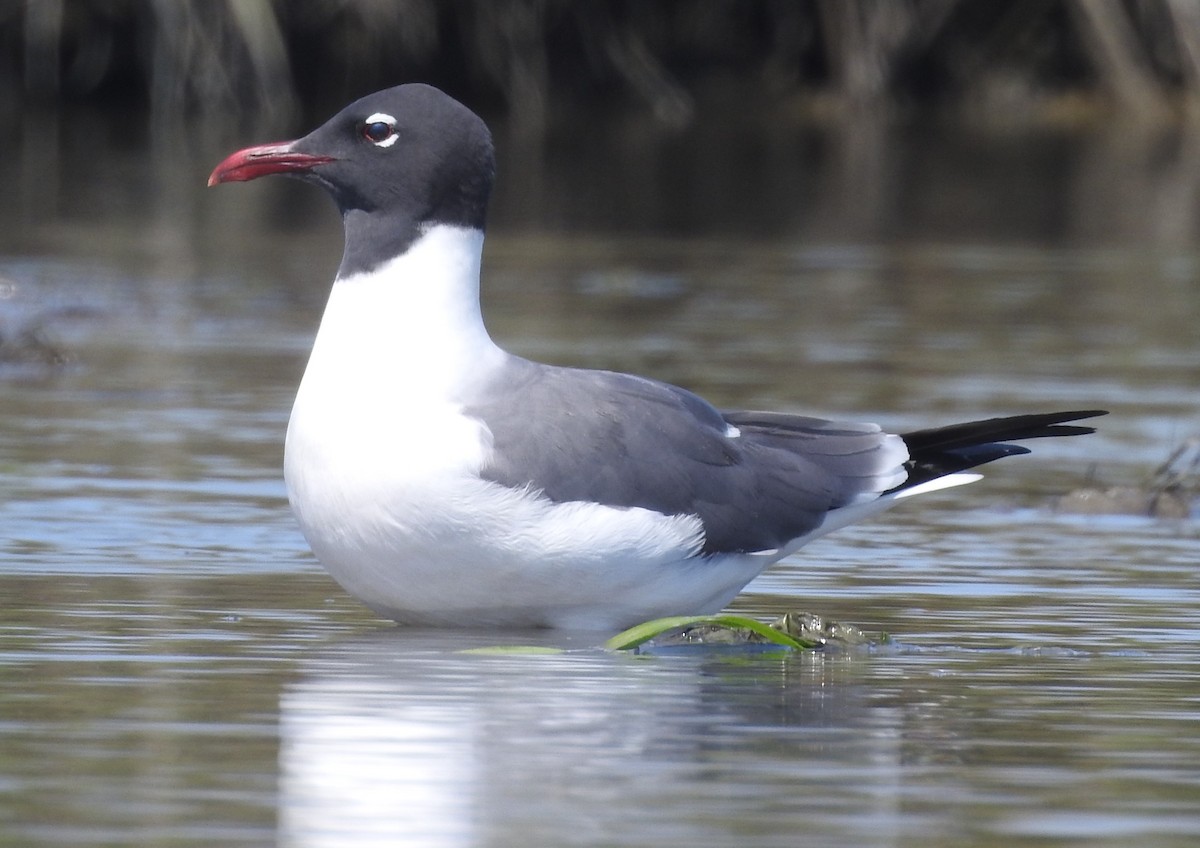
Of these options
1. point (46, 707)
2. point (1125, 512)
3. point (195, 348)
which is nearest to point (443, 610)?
point (46, 707)

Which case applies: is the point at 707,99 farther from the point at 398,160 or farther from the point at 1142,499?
the point at 398,160

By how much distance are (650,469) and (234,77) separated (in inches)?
779

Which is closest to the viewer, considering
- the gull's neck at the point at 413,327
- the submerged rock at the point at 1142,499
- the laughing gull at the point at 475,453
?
the laughing gull at the point at 475,453

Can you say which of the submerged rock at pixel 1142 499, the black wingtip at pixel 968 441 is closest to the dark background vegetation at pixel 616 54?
the submerged rock at pixel 1142 499

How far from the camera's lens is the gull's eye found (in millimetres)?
5555

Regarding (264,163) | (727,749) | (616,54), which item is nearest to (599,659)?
(727,749)

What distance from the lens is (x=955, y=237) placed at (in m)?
17.2

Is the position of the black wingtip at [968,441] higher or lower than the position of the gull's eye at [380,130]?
lower

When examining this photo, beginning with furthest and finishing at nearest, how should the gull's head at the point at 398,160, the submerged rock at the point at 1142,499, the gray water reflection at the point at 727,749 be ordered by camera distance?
the submerged rock at the point at 1142,499 < the gull's head at the point at 398,160 < the gray water reflection at the point at 727,749

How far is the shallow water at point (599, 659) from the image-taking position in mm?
3742

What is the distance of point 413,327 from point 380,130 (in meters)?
0.50

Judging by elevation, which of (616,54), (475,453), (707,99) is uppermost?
(616,54)

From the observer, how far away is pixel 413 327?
5312 mm

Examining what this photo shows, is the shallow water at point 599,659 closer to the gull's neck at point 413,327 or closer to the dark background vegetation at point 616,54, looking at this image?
the gull's neck at point 413,327
